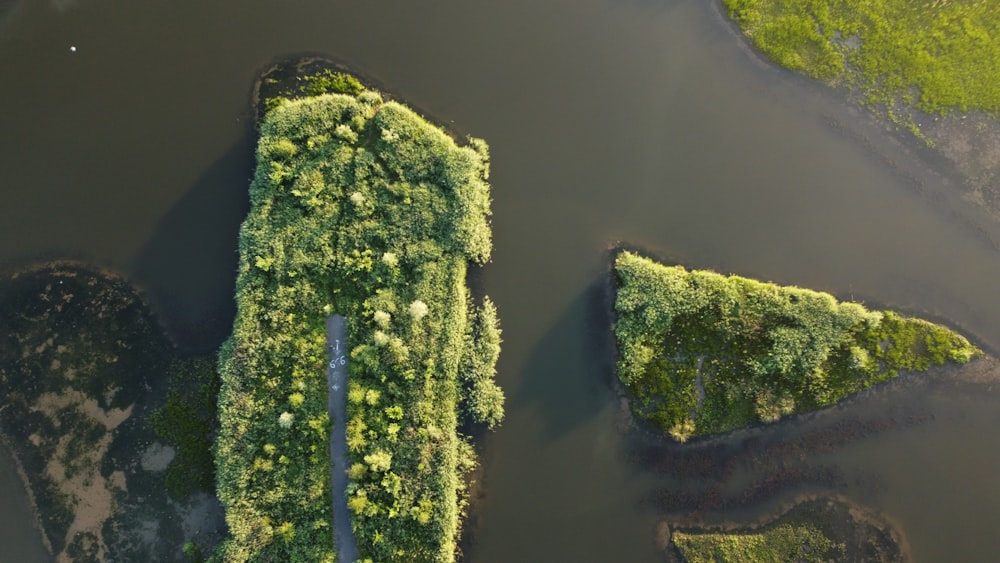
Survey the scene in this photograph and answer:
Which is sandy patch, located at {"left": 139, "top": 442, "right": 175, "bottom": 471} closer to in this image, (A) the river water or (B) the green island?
(A) the river water

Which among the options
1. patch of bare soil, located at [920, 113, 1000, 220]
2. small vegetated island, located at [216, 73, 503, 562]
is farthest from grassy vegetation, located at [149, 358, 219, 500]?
patch of bare soil, located at [920, 113, 1000, 220]

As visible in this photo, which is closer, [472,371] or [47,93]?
[472,371]

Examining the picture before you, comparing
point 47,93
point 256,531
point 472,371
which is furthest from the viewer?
point 47,93

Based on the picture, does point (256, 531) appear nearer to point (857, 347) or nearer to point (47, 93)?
point (47, 93)

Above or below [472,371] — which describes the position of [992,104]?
above

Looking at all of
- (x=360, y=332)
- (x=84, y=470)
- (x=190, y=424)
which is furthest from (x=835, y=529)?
(x=84, y=470)

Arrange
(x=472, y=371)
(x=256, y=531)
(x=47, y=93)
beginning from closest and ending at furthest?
1. (x=256, y=531)
2. (x=472, y=371)
3. (x=47, y=93)

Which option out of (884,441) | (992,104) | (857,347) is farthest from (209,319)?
(992,104)
